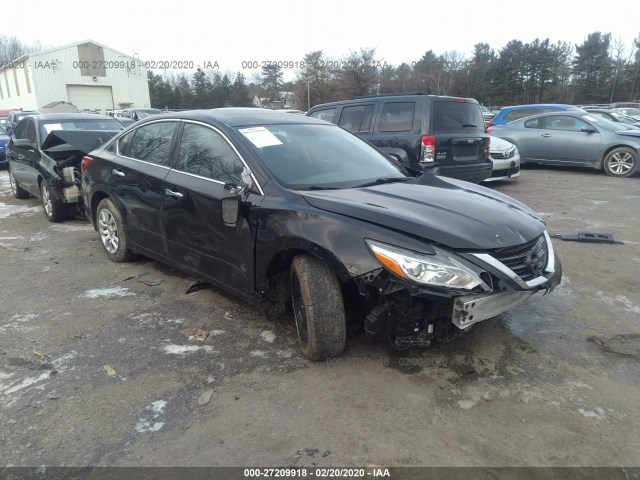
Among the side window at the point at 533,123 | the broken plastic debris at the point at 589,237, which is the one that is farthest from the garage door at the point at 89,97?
the broken plastic debris at the point at 589,237

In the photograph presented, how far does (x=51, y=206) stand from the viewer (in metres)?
7.02

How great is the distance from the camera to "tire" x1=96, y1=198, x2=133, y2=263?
192 inches

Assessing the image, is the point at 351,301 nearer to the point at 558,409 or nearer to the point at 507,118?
the point at 558,409

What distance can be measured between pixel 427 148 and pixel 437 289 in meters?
4.85

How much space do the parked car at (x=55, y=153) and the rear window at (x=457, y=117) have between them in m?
5.10

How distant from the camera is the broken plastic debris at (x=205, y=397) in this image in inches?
107

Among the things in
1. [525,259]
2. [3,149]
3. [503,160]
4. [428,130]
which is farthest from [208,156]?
[3,149]

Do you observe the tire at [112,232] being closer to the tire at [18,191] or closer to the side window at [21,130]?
the side window at [21,130]

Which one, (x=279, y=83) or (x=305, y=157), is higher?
(x=279, y=83)

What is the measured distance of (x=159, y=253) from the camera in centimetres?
434

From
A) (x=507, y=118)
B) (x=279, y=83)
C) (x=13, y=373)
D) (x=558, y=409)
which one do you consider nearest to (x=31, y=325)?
(x=13, y=373)

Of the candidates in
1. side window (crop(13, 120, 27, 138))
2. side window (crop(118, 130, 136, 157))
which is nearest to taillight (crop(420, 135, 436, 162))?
side window (crop(118, 130, 136, 157))

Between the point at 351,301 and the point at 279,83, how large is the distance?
62406mm

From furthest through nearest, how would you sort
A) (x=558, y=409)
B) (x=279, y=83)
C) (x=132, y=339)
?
(x=279, y=83) → (x=132, y=339) → (x=558, y=409)
